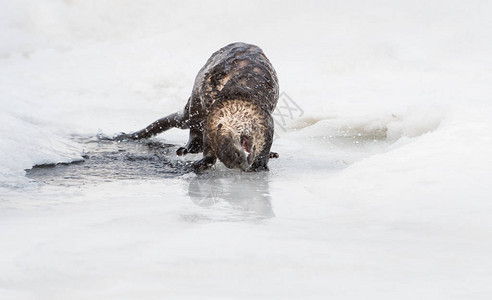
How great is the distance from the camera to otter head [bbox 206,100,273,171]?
514cm

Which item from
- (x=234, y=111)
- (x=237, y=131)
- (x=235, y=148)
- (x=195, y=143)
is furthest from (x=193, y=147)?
(x=235, y=148)

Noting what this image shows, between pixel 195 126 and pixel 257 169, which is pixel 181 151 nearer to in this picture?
pixel 195 126

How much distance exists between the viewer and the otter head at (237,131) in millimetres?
5145

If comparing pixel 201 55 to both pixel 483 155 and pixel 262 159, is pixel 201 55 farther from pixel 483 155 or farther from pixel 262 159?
pixel 483 155

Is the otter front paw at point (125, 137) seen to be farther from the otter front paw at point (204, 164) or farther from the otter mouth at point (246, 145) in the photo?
the otter mouth at point (246, 145)

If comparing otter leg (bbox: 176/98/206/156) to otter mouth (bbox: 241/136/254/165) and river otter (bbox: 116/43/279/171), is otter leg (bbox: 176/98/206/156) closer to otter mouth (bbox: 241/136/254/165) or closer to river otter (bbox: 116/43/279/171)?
river otter (bbox: 116/43/279/171)

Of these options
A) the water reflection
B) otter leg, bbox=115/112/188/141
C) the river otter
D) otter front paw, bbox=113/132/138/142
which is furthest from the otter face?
otter front paw, bbox=113/132/138/142

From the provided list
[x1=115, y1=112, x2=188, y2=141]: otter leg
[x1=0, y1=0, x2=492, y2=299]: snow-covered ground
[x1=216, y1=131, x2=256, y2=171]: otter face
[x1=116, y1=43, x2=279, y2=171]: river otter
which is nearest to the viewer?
[x1=0, y1=0, x2=492, y2=299]: snow-covered ground

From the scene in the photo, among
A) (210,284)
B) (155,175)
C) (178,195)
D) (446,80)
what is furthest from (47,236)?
(446,80)

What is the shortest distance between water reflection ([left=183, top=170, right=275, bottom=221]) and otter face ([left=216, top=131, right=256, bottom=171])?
15 cm

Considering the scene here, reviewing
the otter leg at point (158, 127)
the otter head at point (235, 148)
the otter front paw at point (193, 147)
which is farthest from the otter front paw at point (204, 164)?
the otter leg at point (158, 127)

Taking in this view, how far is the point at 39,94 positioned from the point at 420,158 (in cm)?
769

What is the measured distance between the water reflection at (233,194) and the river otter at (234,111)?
0.49 feet

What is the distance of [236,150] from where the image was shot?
16.7 ft
